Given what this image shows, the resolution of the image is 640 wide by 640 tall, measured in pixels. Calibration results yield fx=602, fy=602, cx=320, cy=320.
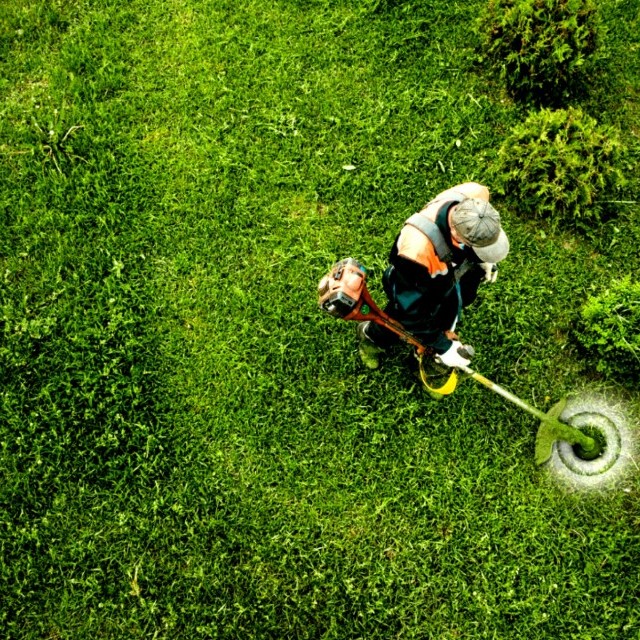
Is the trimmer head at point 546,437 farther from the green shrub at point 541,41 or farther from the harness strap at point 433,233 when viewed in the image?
the green shrub at point 541,41

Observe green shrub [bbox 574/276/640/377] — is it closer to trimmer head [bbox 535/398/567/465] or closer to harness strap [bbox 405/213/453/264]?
trimmer head [bbox 535/398/567/465]

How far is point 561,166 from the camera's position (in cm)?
515

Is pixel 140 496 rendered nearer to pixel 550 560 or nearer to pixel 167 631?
pixel 167 631

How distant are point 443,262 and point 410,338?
2.72 feet

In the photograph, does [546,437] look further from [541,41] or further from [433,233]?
[541,41]

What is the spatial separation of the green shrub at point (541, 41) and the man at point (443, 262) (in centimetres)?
216

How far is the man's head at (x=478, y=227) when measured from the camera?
3596mm

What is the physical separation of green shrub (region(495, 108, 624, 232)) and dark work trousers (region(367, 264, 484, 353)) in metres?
1.49

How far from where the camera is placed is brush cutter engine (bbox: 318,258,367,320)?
3.76m

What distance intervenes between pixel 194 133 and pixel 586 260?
380 cm

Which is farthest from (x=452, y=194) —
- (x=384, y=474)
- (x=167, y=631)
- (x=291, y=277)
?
(x=167, y=631)

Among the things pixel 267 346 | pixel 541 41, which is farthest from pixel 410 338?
pixel 541 41

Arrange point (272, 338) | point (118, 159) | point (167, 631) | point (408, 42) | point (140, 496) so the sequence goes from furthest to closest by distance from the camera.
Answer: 1. point (408, 42)
2. point (118, 159)
3. point (272, 338)
4. point (140, 496)
5. point (167, 631)

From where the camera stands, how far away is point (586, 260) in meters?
5.40
